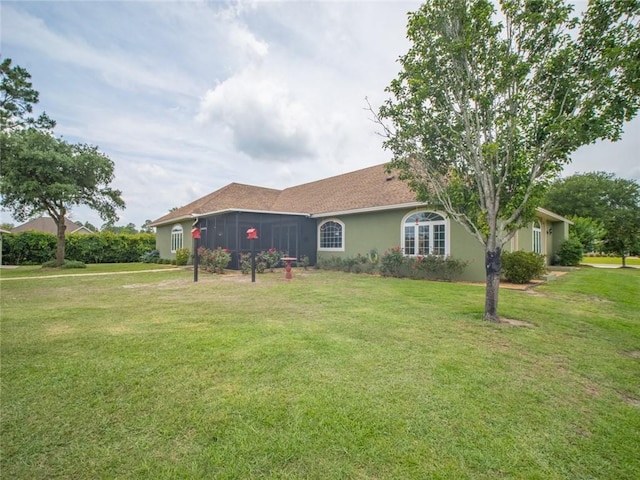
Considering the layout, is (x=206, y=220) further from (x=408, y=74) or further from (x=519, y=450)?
(x=519, y=450)

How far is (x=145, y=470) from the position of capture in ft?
6.43

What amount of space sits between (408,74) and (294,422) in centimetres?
634

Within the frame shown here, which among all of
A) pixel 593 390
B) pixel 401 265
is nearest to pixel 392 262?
pixel 401 265

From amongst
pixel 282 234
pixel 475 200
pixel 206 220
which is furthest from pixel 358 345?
pixel 206 220

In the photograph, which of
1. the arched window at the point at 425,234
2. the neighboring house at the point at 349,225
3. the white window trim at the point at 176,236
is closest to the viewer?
the arched window at the point at 425,234

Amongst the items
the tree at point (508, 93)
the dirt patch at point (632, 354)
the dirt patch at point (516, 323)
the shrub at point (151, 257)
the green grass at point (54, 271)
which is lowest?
the dirt patch at point (632, 354)

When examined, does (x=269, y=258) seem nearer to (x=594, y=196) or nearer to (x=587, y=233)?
(x=587, y=233)

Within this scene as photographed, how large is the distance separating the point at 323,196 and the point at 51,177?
14.1 m

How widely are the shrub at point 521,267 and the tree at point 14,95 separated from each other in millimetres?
20205

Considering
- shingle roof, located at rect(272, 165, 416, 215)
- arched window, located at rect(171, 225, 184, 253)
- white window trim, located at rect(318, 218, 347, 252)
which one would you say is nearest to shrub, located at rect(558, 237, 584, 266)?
shingle roof, located at rect(272, 165, 416, 215)

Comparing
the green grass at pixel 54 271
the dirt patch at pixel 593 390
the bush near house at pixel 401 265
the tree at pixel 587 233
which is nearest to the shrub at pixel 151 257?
the green grass at pixel 54 271

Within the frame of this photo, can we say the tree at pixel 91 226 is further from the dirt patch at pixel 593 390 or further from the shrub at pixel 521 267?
the dirt patch at pixel 593 390

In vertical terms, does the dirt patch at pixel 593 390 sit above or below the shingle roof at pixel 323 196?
below

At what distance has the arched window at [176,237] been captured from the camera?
68.3ft
